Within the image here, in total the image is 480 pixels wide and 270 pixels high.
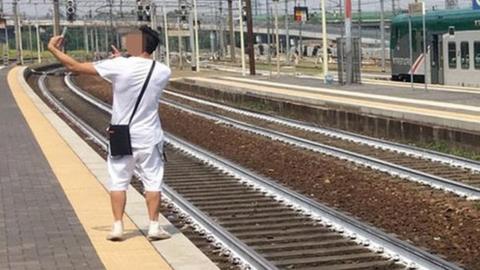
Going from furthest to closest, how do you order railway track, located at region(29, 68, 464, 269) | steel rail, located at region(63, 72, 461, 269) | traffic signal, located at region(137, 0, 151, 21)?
traffic signal, located at region(137, 0, 151, 21)
railway track, located at region(29, 68, 464, 269)
steel rail, located at region(63, 72, 461, 269)

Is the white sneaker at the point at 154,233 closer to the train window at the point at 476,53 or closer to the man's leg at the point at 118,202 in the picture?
the man's leg at the point at 118,202

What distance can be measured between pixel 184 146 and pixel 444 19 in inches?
735

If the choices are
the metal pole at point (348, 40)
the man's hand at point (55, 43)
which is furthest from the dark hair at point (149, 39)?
the metal pole at point (348, 40)

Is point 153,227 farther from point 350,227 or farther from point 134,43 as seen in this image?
point 350,227

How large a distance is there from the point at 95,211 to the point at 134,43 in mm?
2514

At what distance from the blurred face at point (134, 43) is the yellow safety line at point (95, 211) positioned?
5.66 feet

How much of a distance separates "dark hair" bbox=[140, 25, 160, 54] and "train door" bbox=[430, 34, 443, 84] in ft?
90.2

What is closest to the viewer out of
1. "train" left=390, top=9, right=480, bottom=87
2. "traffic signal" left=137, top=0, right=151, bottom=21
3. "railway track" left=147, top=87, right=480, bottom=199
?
"railway track" left=147, top=87, right=480, bottom=199

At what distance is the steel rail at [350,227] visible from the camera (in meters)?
7.13

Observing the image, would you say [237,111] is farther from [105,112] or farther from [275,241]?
[275,241]

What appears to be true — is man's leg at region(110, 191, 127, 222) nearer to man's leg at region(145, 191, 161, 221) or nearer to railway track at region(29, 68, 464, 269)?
man's leg at region(145, 191, 161, 221)

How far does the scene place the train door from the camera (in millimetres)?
33844

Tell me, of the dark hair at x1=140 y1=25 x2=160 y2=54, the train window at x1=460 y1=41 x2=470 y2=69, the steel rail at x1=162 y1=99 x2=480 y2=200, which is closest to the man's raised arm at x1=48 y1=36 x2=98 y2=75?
the dark hair at x1=140 y1=25 x2=160 y2=54

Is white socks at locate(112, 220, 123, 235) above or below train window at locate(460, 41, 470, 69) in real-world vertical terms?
below
